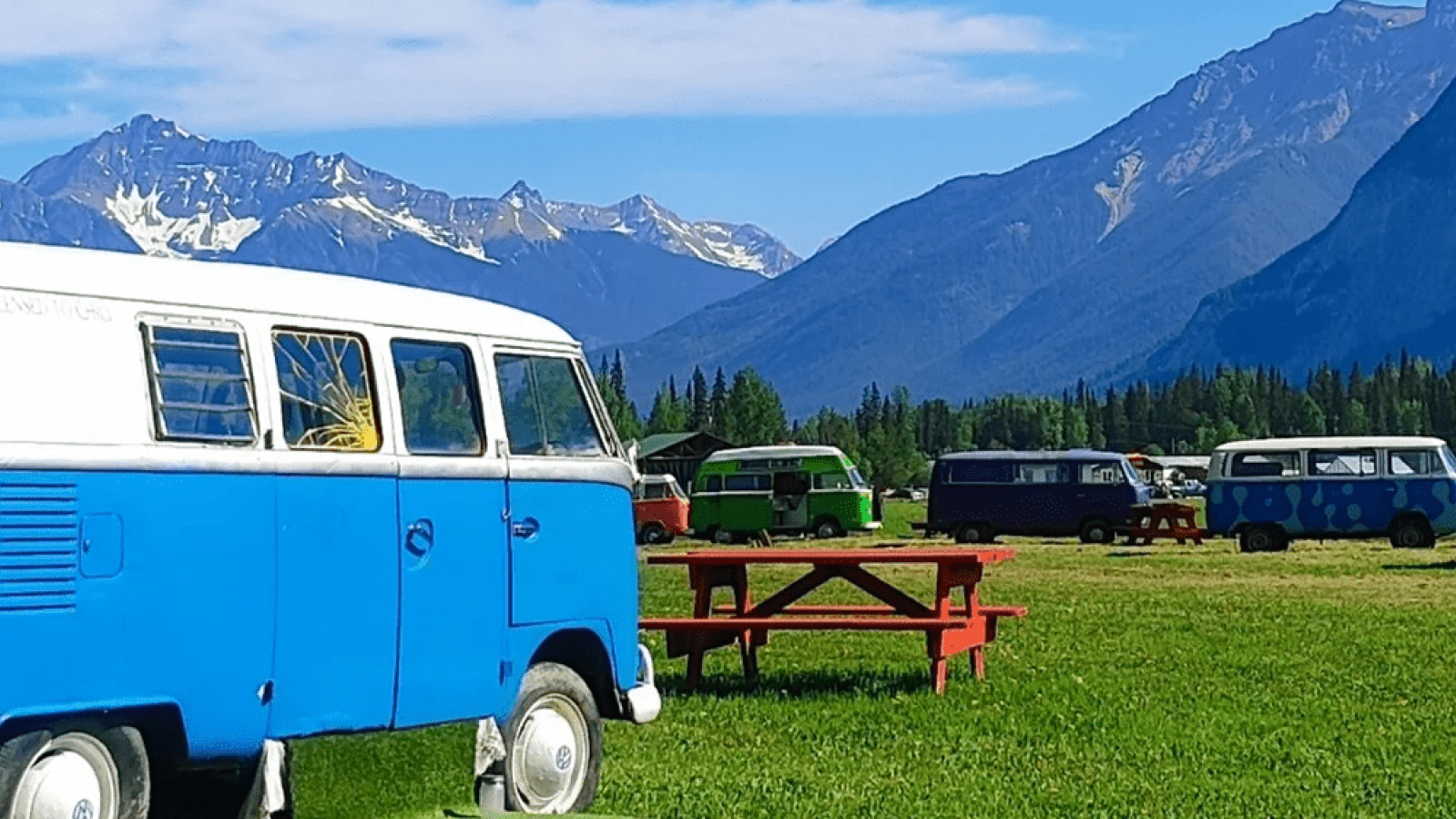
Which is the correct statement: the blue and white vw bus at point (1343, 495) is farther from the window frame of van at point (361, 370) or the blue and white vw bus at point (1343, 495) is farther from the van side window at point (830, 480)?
the window frame of van at point (361, 370)

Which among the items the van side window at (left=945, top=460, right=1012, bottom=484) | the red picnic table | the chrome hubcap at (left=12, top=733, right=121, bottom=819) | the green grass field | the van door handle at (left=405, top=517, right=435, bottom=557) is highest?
the van side window at (left=945, top=460, right=1012, bottom=484)

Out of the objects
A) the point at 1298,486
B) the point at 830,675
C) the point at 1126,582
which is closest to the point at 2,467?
the point at 830,675

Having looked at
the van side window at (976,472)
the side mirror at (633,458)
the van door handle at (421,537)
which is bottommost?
the van door handle at (421,537)

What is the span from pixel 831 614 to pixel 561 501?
8.12 meters

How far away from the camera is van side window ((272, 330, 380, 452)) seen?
1009 centimetres

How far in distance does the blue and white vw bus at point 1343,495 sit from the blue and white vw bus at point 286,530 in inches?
1576

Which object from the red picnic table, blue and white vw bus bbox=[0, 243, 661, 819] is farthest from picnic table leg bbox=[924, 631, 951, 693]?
blue and white vw bus bbox=[0, 243, 661, 819]

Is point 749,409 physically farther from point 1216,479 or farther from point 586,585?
point 586,585

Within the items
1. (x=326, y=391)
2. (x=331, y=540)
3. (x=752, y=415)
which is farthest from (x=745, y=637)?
(x=752, y=415)

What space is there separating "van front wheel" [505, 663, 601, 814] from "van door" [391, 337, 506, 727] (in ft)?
1.42

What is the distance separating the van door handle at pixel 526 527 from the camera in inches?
444

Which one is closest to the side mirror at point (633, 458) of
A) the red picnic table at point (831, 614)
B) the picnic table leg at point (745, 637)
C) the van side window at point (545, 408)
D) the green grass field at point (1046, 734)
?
the van side window at point (545, 408)

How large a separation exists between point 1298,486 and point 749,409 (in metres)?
140

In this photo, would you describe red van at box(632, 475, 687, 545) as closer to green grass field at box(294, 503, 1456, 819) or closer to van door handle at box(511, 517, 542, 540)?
green grass field at box(294, 503, 1456, 819)
